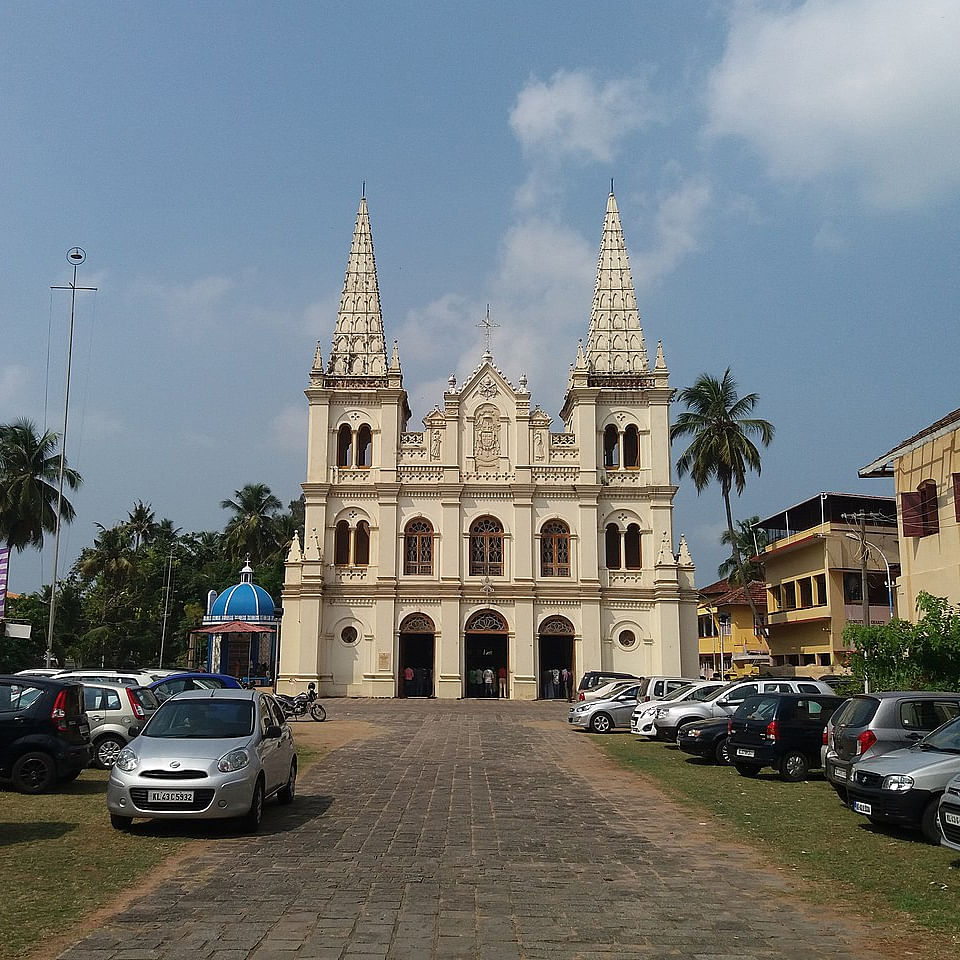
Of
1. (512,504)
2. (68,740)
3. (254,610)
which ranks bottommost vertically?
(68,740)

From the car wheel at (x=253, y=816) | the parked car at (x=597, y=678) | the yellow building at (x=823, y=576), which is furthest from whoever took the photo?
the yellow building at (x=823, y=576)

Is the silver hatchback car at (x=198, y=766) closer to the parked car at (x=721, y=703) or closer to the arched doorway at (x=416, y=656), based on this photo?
the parked car at (x=721, y=703)

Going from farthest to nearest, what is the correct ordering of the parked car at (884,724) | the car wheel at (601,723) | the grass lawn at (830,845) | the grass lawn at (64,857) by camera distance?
the car wheel at (601,723) → the parked car at (884,724) → the grass lawn at (830,845) → the grass lawn at (64,857)

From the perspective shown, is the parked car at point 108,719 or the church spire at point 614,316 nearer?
the parked car at point 108,719

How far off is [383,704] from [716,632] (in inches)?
1135

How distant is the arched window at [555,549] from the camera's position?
153ft

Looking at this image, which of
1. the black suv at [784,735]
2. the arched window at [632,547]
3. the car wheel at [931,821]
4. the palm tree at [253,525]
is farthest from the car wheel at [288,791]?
the palm tree at [253,525]

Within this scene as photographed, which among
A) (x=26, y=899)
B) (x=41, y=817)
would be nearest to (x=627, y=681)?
(x=41, y=817)

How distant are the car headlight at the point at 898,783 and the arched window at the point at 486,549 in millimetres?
36384

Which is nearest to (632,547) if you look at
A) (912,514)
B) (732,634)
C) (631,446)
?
(631,446)

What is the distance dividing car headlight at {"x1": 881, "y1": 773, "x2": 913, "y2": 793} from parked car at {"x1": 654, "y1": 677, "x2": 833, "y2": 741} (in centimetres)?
1069

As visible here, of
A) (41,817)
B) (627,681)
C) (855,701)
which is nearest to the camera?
(41,817)

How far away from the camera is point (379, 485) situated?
1844 inches

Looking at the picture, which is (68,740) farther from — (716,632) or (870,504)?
(716,632)
